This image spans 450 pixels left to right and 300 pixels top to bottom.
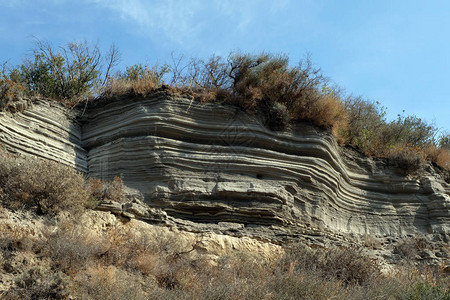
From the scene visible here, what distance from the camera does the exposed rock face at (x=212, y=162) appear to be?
42.0 ft

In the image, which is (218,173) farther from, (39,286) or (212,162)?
(39,286)

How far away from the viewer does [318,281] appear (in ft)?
31.7

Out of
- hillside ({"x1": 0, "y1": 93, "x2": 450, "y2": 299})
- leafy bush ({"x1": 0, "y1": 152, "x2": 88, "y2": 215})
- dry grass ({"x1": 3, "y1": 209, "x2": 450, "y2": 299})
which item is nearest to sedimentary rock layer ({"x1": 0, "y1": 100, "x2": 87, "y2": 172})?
hillside ({"x1": 0, "y1": 93, "x2": 450, "y2": 299})

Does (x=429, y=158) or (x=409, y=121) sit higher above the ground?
(x=409, y=121)

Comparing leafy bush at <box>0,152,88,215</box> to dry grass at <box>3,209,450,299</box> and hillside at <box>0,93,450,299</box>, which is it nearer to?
dry grass at <box>3,209,450,299</box>

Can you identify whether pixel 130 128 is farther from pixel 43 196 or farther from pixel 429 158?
pixel 429 158

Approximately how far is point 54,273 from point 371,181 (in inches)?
400

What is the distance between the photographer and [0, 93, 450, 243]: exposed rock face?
1279 centimetres

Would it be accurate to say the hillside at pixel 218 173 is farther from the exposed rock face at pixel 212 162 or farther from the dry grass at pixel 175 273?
the dry grass at pixel 175 273

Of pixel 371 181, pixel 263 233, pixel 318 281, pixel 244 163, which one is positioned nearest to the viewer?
pixel 318 281

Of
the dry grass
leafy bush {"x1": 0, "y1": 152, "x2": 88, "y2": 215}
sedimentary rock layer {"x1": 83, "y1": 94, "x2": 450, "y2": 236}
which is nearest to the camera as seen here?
the dry grass

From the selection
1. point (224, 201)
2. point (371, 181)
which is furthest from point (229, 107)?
point (371, 181)

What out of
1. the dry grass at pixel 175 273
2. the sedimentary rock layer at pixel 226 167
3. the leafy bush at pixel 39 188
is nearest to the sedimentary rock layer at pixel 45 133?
the sedimentary rock layer at pixel 226 167

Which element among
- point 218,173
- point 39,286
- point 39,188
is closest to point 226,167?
point 218,173
